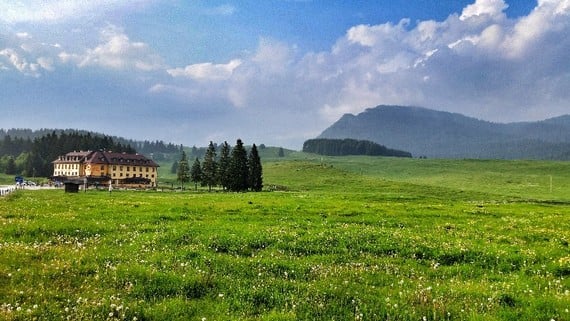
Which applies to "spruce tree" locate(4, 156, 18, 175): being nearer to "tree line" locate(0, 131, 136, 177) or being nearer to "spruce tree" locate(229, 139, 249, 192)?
"tree line" locate(0, 131, 136, 177)

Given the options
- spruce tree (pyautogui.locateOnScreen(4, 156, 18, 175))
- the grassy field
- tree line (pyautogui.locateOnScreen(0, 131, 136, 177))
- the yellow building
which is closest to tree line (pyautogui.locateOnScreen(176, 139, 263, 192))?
the yellow building

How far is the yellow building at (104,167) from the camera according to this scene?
15512 centimetres

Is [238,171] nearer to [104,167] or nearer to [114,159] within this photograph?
[104,167]

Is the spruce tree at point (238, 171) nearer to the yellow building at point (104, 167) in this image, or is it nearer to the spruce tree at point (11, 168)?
the yellow building at point (104, 167)

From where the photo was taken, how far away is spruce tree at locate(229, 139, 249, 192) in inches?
4190

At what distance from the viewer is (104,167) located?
15762 centimetres

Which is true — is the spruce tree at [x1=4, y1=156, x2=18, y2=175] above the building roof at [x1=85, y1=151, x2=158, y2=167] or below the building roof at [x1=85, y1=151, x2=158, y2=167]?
below

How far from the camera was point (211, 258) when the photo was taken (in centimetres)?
1273

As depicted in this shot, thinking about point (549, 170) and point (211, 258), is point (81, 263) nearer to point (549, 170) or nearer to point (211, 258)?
point (211, 258)

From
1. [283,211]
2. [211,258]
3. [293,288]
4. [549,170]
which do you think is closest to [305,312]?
[293,288]

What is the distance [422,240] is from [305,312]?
954cm

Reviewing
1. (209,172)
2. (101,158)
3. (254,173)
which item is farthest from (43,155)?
(254,173)

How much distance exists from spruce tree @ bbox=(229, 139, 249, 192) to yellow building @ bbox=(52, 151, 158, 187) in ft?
184

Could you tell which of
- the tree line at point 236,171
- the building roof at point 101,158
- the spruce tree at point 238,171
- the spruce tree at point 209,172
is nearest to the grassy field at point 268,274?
the spruce tree at point 238,171
